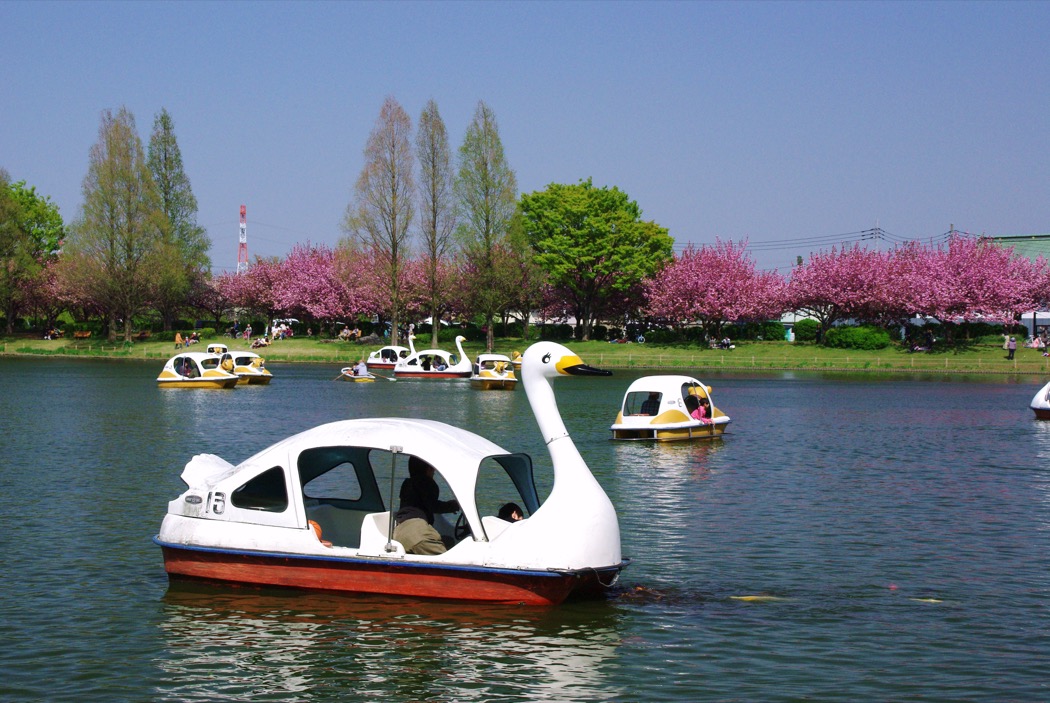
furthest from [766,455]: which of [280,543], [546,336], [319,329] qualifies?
[319,329]

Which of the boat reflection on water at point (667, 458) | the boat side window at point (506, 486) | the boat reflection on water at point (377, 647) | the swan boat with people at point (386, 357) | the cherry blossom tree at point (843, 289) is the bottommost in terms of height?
the boat reflection on water at point (377, 647)

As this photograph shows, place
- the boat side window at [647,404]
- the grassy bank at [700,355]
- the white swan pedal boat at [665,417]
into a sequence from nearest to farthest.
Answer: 1. the white swan pedal boat at [665,417]
2. the boat side window at [647,404]
3. the grassy bank at [700,355]

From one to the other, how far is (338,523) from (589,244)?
276 feet

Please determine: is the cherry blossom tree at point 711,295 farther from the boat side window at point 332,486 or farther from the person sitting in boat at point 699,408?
the boat side window at point 332,486

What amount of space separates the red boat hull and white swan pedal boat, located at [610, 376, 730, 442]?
20.7 metres

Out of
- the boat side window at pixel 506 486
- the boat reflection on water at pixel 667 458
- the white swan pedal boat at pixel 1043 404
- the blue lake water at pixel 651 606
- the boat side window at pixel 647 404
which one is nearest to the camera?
the blue lake water at pixel 651 606

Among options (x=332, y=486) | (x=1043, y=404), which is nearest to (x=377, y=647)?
(x=332, y=486)

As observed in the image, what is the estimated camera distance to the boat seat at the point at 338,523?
1561 cm

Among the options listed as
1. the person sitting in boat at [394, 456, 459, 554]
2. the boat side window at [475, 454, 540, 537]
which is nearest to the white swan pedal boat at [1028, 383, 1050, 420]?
the boat side window at [475, 454, 540, 537]

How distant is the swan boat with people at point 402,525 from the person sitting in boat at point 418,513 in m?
0.07

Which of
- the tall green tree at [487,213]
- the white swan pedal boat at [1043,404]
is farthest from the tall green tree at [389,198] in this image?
the white swan pedal boat at [1043,404]

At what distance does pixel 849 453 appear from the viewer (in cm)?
3281

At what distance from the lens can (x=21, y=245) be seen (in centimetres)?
10819

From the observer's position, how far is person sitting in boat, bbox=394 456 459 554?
46.8ft
